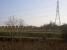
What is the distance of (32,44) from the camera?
16.6 feet

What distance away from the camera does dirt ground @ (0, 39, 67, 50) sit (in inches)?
193

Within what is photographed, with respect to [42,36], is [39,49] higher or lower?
lower

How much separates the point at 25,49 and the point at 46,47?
0.71 metres

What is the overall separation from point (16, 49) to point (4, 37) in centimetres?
61

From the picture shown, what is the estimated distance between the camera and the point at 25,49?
5051 millimetres

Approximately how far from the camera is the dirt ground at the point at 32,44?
16.0 ft

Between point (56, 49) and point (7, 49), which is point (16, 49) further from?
point (56, 49)

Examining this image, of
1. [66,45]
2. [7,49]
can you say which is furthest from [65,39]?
[7,49]

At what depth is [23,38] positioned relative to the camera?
5137 millimetres

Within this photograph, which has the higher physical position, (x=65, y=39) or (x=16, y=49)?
(x=65, y=39)

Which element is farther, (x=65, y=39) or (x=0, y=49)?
(x=0, y=49)

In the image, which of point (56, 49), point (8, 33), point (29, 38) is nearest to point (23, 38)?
point (29, 38)

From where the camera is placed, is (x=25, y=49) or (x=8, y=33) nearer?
(x=25, y=49)

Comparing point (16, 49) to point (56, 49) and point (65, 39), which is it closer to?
point (56, 49)
